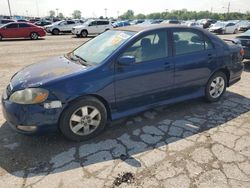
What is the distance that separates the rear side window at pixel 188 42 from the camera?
14.0ft

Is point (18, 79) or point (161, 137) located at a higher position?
point (18, 79)

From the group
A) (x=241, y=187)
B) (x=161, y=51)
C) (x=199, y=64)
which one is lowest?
(x=241, y=187)

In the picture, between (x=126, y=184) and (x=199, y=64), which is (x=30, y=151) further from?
(x=199, y=64)

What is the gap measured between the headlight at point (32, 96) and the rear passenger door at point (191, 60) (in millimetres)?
2225

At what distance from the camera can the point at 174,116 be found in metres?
4.41

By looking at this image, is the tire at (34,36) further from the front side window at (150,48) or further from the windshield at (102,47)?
the front side window at (150,48)

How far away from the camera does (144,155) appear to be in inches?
128

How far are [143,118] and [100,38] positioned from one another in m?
1.63

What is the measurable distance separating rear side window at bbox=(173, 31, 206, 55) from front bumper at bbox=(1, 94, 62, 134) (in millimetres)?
2302

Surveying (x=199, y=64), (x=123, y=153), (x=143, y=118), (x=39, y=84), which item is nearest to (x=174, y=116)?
(x=143, y=118)

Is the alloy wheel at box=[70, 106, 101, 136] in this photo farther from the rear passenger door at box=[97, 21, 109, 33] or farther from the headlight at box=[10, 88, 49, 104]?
the rear passenger door at box=[97, 21, 109, 33]

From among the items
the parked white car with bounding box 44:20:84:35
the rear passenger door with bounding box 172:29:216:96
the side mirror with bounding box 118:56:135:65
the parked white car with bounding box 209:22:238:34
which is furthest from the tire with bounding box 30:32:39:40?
the side mirror with bounding box 118:56:135:65

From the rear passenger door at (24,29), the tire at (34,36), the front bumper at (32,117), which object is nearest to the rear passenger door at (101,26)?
the tire at (34,36)

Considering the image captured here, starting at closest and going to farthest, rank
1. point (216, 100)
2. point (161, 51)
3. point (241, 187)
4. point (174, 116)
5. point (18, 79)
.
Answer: point (241, 187)
point (18, 79)
point (161, 51)
point (174, 116)
point (216, 100)
